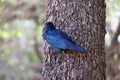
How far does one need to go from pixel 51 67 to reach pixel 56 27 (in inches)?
12.9

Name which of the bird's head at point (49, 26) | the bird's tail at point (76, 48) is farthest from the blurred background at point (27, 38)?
the bird's tail at point (76, 48)

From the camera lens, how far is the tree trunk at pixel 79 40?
10.6 ft

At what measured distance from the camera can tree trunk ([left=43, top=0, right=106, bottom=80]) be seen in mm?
3232

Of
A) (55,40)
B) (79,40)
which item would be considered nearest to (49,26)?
(55,40)

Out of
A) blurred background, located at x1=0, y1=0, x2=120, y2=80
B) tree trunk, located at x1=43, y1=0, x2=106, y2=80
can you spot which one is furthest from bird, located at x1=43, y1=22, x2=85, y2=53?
blurred background, located at x1=0, y1=0, x2=120, y2=80

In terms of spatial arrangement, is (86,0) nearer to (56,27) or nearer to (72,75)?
(56,27)

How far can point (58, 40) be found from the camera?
3098 mm

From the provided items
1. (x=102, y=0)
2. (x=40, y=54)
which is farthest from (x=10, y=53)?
(x=102, y=0)

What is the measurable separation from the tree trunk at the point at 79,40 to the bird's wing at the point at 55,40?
138 millimetres

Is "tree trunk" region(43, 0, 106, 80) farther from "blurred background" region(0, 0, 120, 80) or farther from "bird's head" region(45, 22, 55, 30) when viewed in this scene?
"blurred background" region(0, 0, 120, 80)

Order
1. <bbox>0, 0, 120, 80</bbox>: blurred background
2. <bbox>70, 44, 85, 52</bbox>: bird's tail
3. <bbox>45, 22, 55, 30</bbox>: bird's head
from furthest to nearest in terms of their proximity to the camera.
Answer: <bbox>0, 0, 120, 80</bbox>: blurred background < <bbox>45, 22, 55, 30</bbox>: bird's head < <bbox>70, 44, 85, 52</bbox>: bird's tail

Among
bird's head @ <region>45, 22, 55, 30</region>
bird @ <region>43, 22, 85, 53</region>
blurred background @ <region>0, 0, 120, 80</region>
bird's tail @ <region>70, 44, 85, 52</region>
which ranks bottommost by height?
blurred background @ <region>0, 0, 120, 80</region>

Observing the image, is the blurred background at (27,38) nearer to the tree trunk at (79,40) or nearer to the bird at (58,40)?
the tree trunk at (79,40)

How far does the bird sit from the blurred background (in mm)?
3273
